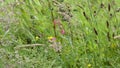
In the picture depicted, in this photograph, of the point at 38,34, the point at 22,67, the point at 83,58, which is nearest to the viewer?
the point at 22,67

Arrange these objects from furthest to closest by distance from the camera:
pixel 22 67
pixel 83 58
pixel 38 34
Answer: pixel 38 34, pixel 83 58, pixel 22 67

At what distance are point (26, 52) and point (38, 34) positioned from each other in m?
0.33

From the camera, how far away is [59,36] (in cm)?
281

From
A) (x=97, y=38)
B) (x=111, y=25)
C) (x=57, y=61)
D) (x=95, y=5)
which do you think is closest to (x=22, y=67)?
(x=57, y=61)

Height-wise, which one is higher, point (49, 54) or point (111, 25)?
point (111, 25)

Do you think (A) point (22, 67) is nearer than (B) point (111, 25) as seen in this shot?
Yes

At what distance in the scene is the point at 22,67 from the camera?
237cm

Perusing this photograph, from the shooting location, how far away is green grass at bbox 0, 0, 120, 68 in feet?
8.39

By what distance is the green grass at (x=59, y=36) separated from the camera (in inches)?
101

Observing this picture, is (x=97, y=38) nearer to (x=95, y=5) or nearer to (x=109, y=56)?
(x=109, y=56)

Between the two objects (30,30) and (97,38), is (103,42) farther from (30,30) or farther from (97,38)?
(30,30)

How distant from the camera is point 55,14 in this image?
310 cm

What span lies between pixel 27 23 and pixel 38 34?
151 mm

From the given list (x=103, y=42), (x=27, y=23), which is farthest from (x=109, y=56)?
(x=27, y=23)
